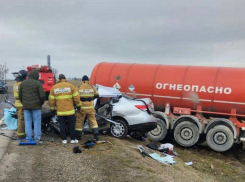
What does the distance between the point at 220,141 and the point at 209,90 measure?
5.98 feet

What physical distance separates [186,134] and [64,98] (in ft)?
17.8

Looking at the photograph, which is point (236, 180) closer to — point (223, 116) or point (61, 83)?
point (223, 116)

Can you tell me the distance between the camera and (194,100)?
10672mm

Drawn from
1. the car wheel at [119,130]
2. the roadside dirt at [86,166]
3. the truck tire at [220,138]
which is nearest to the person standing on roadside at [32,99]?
the roadside dirt at [86,166]

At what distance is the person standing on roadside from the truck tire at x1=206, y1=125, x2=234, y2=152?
6126mm

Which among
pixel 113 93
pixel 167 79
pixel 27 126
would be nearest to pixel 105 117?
pixel 113 93

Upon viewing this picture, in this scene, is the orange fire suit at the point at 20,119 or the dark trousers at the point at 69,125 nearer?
the dark trousers at the point at 69,125

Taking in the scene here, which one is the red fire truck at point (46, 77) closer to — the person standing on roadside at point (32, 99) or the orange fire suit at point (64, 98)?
the person standing on roadside at point (32, 99)

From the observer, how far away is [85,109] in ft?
25.3

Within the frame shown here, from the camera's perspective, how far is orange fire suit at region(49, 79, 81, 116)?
7012mm

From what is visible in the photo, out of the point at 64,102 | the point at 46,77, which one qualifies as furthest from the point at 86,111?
the point at 46,77

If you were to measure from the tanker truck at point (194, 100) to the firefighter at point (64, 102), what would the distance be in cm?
461

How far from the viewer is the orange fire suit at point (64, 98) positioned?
23.0 ft

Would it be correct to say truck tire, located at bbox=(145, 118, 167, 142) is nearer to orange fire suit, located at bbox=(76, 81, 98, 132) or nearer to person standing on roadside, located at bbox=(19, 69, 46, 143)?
orange fire suit, located at bbox=(76, 81, 98, 132)
